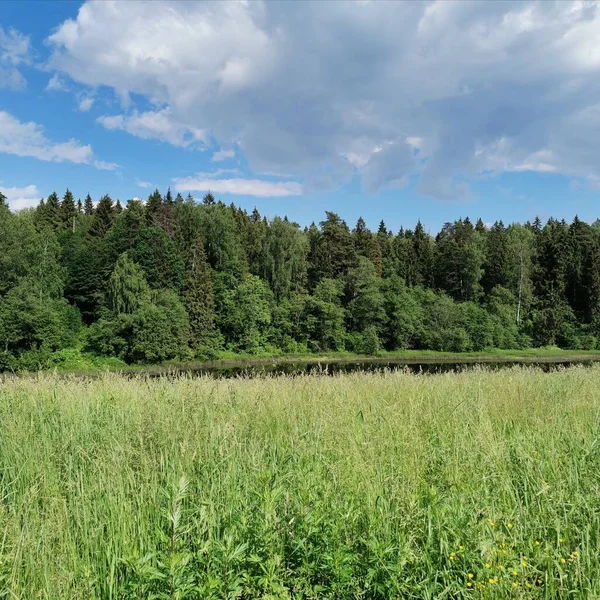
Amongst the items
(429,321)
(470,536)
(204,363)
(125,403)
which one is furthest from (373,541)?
(429,321)

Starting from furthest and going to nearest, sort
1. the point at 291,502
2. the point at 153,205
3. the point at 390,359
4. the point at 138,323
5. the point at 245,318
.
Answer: the point at 153,205, the point at 245,318, the point at 390,359, the point at 138,323, the point at 291,502

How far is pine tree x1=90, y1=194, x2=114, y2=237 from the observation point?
6912cm

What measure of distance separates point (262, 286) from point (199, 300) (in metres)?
9.75

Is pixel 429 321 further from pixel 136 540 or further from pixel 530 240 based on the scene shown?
pixel 136 540

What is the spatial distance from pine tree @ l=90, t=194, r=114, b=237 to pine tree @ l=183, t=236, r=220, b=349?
1998 centimetres

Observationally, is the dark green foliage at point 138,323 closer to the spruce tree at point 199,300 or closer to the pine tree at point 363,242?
the spruce tree at point 199,300

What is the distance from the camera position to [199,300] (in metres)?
54.8

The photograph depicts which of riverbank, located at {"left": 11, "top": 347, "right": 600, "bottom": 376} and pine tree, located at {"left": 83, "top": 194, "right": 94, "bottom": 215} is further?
pine tree, located at {"left": 83, "top": 194, "right": 94, "bottom": 215}

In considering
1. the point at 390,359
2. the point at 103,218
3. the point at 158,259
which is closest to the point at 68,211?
the point at 103,218

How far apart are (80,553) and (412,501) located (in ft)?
7.20

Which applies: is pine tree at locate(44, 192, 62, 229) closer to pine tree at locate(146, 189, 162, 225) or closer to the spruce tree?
pine tree at locate(146, 189, 162, 225)

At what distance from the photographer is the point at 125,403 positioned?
5.87 m

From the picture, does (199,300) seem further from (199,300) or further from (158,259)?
(158,259)

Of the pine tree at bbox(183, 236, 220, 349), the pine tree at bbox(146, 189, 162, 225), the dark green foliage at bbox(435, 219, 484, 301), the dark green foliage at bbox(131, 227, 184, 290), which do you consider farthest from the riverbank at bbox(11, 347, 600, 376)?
the pine tree at bbox(146, 189, 162, 225)
